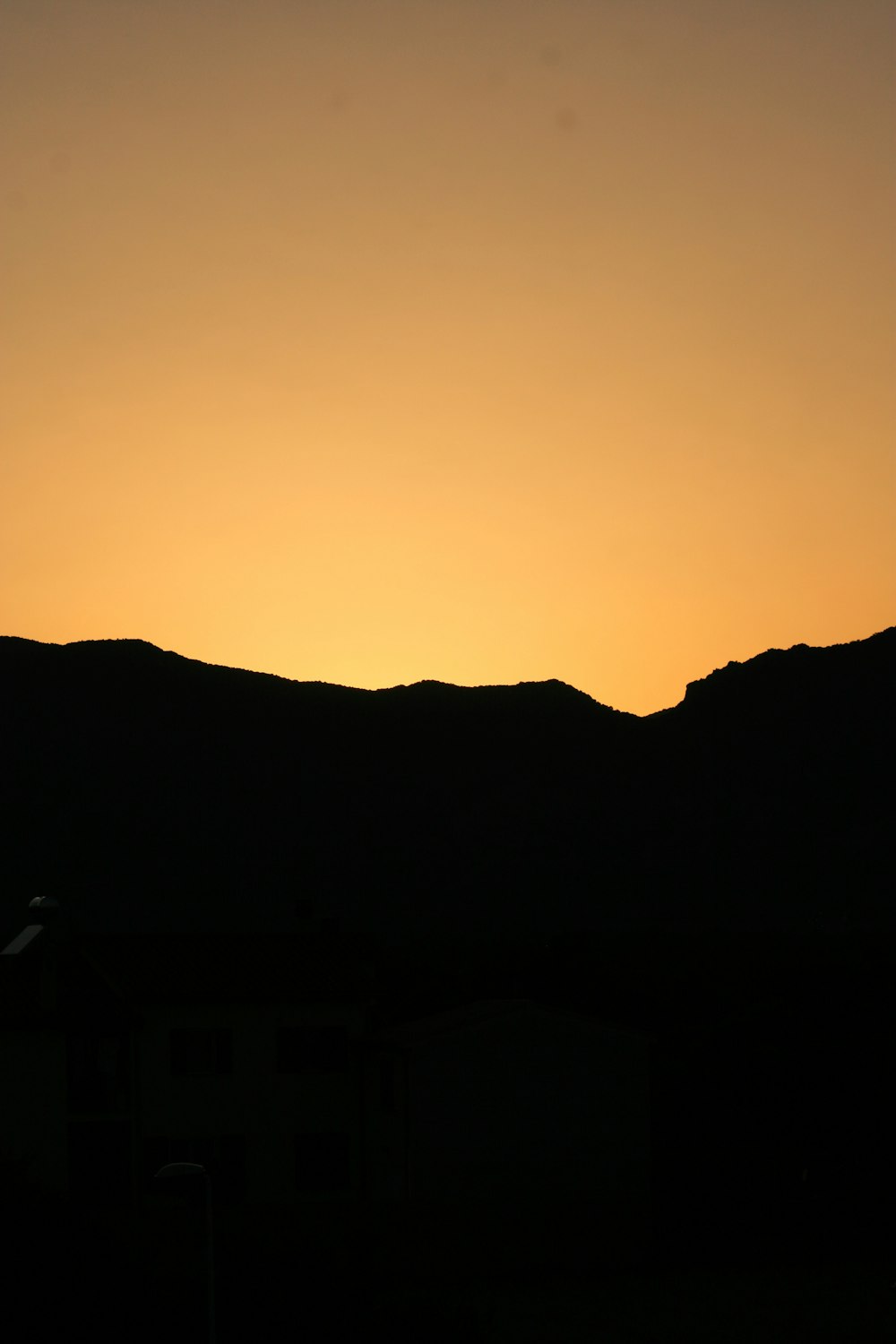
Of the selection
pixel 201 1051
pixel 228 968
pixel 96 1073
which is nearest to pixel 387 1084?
pixel 201 1051

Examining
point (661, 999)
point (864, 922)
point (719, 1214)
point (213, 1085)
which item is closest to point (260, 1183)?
point (213, 1085)

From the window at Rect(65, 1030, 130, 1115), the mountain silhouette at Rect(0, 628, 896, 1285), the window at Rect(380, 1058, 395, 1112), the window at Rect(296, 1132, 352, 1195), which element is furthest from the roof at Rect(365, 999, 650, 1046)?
the mountain silhouette at Rect(0, 628, 896, 1285)

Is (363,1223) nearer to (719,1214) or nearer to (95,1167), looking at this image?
(95,1167)

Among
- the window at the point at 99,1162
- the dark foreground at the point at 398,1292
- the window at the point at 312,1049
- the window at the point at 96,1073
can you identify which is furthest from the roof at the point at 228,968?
the dark foreground at the point at 398,1292

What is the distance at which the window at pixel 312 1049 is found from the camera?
54.7 metres

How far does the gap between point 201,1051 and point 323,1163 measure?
18.2 feet

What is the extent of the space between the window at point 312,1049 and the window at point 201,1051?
1.77 meters

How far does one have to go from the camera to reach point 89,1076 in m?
52.7

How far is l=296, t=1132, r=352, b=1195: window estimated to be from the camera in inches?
2138

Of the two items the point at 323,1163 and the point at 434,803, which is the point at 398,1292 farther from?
the point at 434,803

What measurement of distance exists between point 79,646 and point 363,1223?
13968cm

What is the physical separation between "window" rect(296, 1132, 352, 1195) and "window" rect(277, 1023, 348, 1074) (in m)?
2.21

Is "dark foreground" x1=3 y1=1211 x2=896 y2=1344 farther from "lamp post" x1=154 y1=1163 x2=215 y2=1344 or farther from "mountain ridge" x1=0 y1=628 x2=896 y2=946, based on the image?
"mountain ridge" x1=0 y1=628 x2=896 y2=946

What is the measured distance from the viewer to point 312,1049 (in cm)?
5509
